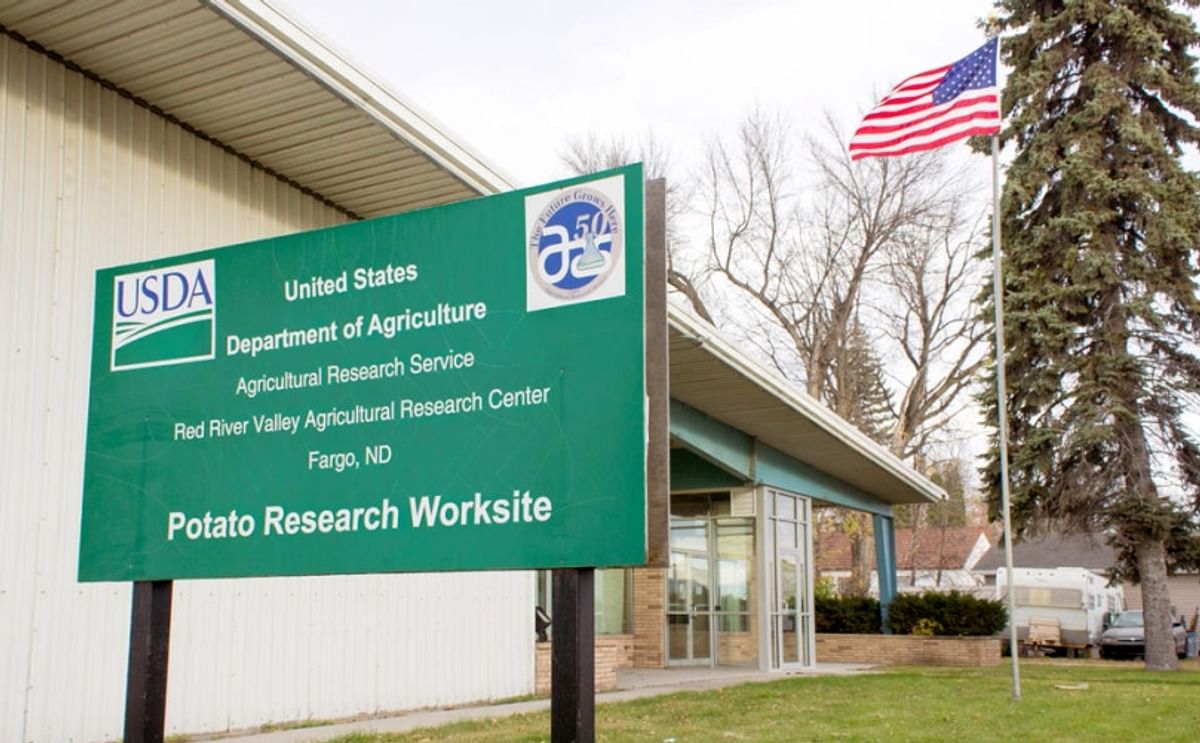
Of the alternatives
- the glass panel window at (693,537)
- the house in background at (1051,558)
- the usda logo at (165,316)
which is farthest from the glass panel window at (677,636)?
the house in background at (1051,558)

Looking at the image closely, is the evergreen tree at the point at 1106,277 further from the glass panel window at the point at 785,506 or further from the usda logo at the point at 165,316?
the usda logo at the point at 165,316

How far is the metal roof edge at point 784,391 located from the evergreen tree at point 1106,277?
136 inches

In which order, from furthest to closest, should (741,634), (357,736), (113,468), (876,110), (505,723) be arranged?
(741,634) < (876,110) < (505,723) < (357,736) < (113,468)

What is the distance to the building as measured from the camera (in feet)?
28.3

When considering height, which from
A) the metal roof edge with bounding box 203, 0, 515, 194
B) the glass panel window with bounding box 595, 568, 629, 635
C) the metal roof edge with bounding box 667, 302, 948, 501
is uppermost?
the metal roof edge with bounding box 203, 0, 515, 194

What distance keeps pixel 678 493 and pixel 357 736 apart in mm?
14668

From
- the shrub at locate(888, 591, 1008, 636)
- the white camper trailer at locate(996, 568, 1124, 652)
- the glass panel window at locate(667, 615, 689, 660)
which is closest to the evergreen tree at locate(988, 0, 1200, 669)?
the shrub at locate(888, 591, 1008, 636)

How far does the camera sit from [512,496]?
14.9ft

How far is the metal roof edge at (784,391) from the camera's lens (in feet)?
48.4

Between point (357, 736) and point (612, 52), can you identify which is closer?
point (357, 736)

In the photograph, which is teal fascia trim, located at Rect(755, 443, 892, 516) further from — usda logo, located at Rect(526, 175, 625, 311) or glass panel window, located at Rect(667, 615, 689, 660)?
usda logo, located at Rect(526, 175, 625, 311)

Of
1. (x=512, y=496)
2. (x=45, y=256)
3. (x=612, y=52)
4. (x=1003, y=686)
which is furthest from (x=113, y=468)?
(x=612, y=52)

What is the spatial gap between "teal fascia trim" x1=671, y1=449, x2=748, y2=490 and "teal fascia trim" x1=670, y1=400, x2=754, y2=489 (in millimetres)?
384

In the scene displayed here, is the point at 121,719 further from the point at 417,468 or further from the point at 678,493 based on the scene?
the point at 678,493
